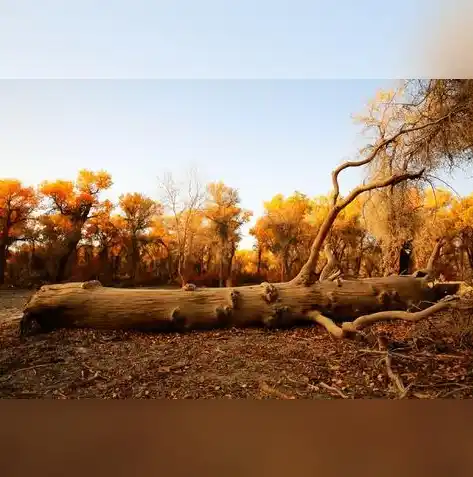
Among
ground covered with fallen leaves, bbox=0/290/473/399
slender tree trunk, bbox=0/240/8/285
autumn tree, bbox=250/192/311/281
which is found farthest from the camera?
autumn tree, bbox=250/192/311/281

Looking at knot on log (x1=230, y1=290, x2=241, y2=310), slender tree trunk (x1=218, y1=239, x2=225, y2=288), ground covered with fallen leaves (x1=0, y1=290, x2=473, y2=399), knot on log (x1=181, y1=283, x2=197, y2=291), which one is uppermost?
slender tree trunk (x1=218, y1=239, x2=225, y2=288)

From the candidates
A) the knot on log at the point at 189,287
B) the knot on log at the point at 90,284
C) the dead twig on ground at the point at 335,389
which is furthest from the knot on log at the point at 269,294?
the knot on log at the point at 90,284

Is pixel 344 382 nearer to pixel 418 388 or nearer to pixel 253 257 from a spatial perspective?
pixel 418 388

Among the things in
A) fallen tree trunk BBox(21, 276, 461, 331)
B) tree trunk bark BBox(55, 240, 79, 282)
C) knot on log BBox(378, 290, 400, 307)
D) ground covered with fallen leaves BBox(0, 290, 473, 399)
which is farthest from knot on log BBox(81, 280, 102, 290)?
knot on log BBox(378, 290, 400, 307)

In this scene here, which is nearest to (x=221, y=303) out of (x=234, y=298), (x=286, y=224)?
(x=234, y=298)

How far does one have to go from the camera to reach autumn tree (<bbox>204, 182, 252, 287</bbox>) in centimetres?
267

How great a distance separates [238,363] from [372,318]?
0.80 meters

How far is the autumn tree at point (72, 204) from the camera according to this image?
2650 millimetres

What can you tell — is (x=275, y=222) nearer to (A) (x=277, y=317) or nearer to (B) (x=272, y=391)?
(A) (x=277, y=317)

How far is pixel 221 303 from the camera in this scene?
8.89ft

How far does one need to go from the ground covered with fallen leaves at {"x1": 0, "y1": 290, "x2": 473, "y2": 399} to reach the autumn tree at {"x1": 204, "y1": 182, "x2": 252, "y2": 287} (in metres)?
0.43

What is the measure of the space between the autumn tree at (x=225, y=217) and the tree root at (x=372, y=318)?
1.90 feet

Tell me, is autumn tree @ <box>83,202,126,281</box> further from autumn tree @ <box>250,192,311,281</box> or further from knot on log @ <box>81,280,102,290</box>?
autumn tree @ <box>250,192,311,281</box>
